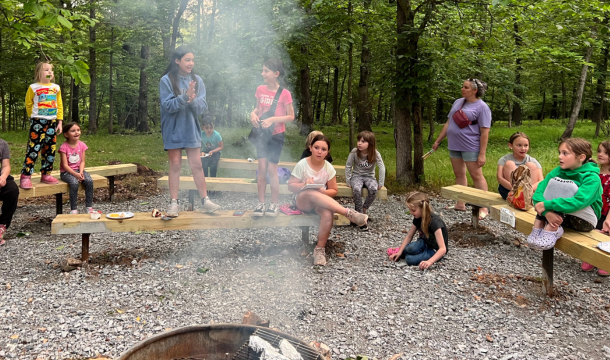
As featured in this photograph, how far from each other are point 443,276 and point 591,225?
1.28 metres

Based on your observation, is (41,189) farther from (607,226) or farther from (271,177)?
(607,226)

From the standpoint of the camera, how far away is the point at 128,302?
11.1 feet

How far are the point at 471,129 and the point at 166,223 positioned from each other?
156 inches

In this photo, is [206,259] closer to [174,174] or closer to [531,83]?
[174,174]

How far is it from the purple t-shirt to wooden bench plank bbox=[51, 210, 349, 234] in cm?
249

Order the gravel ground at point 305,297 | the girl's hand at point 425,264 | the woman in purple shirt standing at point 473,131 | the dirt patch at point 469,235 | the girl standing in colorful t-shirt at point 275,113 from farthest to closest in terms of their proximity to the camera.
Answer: the woman in purple shirt standing at point 473,131, the dirt patch at point 469,235, the girl standing in colorful t-shirt at point 275,113, the girl's hand at point 425,264, the gravel ground at point 305,297

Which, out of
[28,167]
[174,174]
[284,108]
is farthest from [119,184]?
[284,108]

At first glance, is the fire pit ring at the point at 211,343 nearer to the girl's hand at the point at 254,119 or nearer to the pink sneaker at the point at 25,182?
the girl's hand at the point at 254,119

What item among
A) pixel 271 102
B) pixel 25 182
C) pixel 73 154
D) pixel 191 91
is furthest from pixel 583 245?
pixel 25 182

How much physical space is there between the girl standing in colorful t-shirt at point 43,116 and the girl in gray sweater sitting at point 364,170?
381cm

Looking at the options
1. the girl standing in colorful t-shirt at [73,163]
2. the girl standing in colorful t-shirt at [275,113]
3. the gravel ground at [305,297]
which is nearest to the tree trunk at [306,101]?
the girl standing in colorful t-shirt at [73,163]

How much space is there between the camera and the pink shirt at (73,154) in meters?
5.38

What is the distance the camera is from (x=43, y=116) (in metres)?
5.43

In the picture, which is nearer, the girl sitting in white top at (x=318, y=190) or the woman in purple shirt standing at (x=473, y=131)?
the girl sitting in white top at (x=318, y=190)
